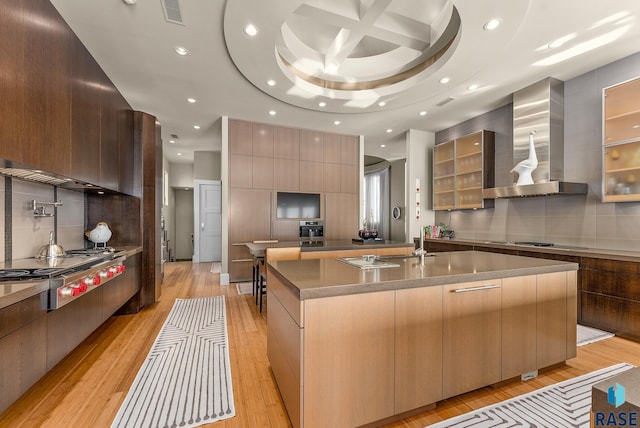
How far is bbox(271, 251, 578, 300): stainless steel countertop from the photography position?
1350 millimetres

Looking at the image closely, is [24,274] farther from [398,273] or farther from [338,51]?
[338,51]

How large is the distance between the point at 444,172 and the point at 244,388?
496 cm

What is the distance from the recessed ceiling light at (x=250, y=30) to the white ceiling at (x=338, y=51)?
0.05 metres

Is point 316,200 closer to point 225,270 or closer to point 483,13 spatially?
point 225,270

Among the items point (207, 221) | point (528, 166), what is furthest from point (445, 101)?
point (207, 221)

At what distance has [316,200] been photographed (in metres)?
5.72

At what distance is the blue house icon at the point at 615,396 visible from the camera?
492 millimetres

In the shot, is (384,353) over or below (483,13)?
below

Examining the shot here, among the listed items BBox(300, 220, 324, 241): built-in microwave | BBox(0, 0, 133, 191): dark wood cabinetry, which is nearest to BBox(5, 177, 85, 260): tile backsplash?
BBox(0, 0, 133, 191): dark wood cabinetry

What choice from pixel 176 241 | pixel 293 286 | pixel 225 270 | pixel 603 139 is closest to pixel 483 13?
pixel 603 139

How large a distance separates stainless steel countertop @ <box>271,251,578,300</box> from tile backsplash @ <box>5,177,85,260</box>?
7.01 ft

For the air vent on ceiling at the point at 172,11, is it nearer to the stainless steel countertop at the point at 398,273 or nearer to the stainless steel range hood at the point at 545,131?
the stainless steel countertop at the point at 398,273

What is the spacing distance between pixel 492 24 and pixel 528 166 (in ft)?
6.60

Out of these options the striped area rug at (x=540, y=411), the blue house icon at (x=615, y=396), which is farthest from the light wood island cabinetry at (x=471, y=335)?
the blue house icon at (x=615, y=396)
